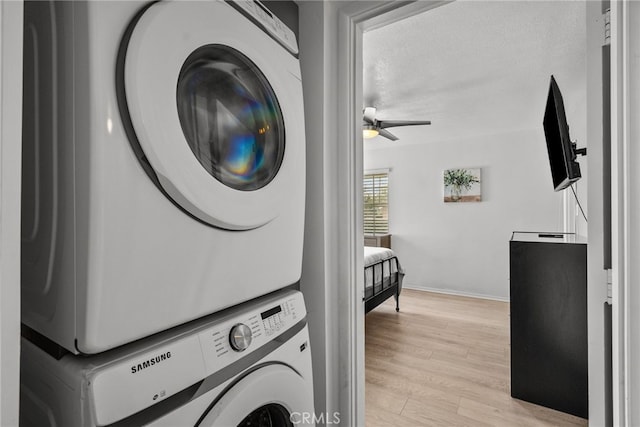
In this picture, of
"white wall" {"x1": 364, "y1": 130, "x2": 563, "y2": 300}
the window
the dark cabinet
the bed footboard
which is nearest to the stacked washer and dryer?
the dark cabinet

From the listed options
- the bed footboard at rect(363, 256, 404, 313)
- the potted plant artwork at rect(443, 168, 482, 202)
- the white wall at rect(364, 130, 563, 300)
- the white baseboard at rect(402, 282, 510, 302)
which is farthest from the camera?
the potted plant artwork at rect(443, 168, 482, 202)

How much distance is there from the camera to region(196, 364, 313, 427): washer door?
734mm

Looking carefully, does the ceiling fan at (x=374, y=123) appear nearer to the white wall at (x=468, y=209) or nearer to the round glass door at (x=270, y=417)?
the white wall at (x=468, y=209)

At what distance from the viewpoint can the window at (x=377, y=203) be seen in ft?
17.6

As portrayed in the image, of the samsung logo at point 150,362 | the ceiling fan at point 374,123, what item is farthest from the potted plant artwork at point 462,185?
the samsung logo at point 150,362

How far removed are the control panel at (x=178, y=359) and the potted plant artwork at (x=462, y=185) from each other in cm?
434

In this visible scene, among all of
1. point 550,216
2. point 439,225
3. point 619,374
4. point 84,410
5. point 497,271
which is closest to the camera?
point 84,410

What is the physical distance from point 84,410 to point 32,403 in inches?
8.2

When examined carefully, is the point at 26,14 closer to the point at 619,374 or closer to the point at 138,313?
the point at 138,313

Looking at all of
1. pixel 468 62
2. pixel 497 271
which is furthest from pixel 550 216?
pixel 468 62

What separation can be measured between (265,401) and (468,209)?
4491 mm

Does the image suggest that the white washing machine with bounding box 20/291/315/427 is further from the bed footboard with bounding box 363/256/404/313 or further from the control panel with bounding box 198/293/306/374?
the bed footboard with bounding box 363/256/404/313

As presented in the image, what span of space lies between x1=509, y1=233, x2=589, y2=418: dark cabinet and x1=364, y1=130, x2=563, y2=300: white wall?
8.28ft

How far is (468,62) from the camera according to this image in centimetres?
235
